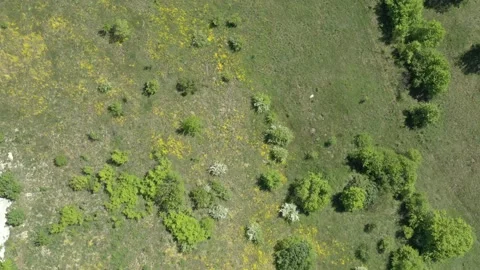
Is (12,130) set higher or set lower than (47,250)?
higher

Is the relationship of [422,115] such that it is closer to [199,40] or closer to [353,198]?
[353,198]

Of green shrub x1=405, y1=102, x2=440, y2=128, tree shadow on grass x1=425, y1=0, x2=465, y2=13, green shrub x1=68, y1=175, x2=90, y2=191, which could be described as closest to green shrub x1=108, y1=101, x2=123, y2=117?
green shrub x1=68, y1=175, x2=90, y2=191

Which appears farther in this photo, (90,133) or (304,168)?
(304,168)

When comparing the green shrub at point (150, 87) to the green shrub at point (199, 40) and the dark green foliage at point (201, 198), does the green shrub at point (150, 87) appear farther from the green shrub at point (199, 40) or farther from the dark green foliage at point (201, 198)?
the dark green foliage at point (201, 198)

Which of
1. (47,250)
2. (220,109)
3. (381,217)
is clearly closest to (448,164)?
(381,217)

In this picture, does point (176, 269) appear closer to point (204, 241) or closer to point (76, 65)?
point (204, 241)

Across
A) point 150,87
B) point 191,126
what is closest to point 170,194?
point 191,126
